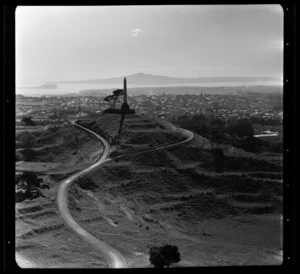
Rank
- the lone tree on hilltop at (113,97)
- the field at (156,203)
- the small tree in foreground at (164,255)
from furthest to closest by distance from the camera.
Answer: the lone tree on hilltop at (113,97) → the field at (156,203) → the small tree in foreground at (164,255)

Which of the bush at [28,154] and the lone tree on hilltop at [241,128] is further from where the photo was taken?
the lone tree on hilltop at [241,128]

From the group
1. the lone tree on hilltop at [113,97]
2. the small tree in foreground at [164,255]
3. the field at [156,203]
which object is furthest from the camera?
the lone tree on hilltop at [113,97]

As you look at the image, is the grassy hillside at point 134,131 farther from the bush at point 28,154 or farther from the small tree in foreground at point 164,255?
the small tree in foreground at point 164,255

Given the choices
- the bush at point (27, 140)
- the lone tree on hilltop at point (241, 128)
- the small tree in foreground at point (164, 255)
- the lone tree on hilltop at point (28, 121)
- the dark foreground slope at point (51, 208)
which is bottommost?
the small tree in foreground at point (164, 255)

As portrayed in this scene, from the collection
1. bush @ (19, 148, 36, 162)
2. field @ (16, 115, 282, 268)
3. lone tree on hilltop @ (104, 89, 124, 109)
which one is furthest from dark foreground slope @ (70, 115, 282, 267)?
bush @ (19, 148, 36, 162)

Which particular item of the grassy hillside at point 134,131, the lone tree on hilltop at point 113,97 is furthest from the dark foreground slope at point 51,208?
the lone tree on hilltop at point 113,97

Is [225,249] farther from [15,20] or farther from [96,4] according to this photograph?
[15,20]
